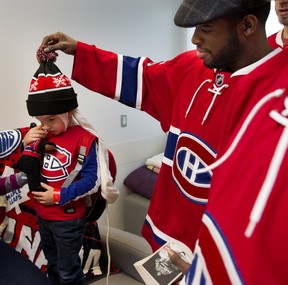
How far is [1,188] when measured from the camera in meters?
1.43

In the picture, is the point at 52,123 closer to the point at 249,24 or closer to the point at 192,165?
the point at 192,165

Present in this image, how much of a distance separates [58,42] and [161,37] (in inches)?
57.2

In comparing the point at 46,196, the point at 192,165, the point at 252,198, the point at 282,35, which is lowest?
the point at 46,196

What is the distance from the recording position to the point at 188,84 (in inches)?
38.5

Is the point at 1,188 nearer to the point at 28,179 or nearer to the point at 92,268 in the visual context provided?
the point at 28,179

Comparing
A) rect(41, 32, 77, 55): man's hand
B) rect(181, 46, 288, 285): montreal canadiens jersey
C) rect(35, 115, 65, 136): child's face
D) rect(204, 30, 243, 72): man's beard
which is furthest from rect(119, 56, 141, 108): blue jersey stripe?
rect(181, 46, 288, 285): montreal canadiens jersey

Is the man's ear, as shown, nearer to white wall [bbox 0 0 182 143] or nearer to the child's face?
the child's face

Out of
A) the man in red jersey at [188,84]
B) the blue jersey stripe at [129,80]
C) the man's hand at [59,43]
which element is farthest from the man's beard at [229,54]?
the man's hand at [59,43]

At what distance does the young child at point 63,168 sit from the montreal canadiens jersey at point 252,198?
2.97 ft

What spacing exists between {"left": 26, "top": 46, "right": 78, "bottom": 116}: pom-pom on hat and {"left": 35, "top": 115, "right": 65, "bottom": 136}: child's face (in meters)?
0.04

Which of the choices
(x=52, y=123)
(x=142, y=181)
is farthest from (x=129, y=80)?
(x=142, y=181)

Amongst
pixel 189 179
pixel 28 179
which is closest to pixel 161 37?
pixel 28 179

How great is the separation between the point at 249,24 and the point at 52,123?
864 mm

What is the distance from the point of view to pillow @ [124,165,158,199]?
2410 mm
